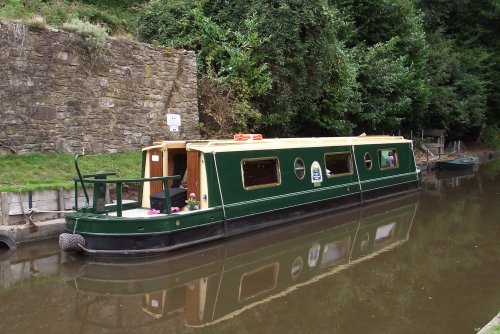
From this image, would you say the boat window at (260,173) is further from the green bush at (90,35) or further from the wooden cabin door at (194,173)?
the green bush at (90,35)

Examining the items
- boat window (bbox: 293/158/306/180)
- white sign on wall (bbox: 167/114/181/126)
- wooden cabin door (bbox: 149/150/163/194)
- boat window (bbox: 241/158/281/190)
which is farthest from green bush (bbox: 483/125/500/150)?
wooden cabin door (bbox: 149/150/163/194)

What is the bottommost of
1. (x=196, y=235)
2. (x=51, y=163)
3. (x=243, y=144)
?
(x=196, y=235)

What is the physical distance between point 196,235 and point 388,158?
7.85 m

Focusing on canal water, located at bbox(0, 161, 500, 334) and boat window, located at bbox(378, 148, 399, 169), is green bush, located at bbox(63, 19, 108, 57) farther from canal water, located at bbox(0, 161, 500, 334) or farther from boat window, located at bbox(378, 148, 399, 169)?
boat window, located at bbox(378, 148, 399, 169)

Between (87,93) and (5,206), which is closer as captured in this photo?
(5,206)

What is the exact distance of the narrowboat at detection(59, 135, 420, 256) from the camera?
26.0ft

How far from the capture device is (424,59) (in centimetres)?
2381

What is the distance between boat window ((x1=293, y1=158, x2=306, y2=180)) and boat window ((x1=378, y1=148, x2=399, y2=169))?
3.75 m

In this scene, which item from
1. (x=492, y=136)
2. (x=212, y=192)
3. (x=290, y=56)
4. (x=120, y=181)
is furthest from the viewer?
(x=492, y=136)

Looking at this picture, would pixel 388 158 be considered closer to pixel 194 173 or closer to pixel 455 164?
pixel 194 173

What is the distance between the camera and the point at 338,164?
12.5 m

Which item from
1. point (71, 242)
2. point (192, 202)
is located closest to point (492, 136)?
point (192, 202)

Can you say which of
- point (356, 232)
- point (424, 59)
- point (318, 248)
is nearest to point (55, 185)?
point (318, 248)

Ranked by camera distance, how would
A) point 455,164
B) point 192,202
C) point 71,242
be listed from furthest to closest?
point 455,164 → point 192,202 → point 71,242
